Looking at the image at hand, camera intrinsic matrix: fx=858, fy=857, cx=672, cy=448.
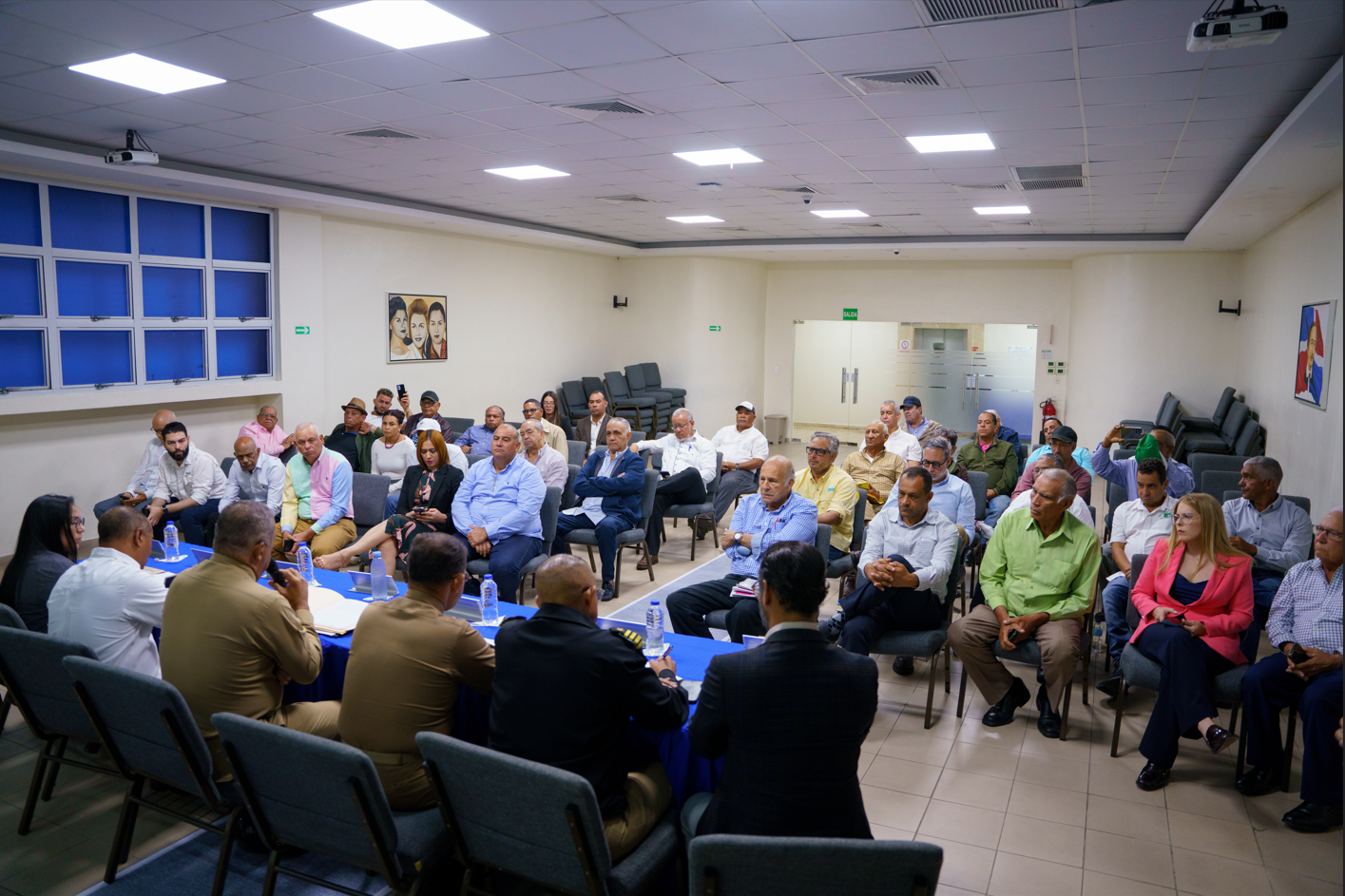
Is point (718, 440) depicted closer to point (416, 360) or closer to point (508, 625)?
point (416, 360)

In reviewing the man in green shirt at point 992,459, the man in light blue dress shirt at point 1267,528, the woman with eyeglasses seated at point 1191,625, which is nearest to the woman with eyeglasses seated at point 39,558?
the woman with eyeglasses seated at point 1191,625

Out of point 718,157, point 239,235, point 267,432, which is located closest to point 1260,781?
point 718,157

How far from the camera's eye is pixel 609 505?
21.8 ft

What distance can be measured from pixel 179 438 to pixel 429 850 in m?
5.21

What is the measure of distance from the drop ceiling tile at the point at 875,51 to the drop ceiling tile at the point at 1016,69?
0.81ft

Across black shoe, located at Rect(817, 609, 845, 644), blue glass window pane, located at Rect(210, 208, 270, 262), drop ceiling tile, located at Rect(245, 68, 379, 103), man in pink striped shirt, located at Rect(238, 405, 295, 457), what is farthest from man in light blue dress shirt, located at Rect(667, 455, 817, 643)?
blue glass window pane, located at Rect(210, 208, 270, 262)

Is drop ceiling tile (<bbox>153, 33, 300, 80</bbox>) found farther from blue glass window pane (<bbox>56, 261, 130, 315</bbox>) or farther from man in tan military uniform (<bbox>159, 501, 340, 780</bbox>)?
blue glass window pane (<bbox>56, 261, 130, 315</bbox>)

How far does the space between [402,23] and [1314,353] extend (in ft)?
24.3

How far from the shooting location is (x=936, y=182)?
26.1ft

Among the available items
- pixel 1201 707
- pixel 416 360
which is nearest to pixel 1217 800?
pixel 1201 707

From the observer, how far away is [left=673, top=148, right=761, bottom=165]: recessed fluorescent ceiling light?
687cm

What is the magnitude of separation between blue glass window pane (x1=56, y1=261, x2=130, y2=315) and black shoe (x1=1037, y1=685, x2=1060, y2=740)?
27.5ft

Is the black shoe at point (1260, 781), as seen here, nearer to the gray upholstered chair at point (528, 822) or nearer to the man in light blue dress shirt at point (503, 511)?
the gray upholstered chair at point (528, 822)

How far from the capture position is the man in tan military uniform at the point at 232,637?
9.81 ft
